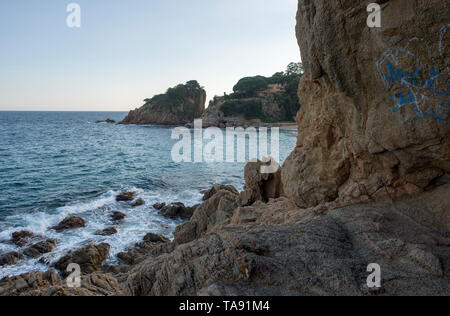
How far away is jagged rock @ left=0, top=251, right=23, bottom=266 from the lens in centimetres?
1033

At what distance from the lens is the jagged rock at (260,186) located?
11328 mm

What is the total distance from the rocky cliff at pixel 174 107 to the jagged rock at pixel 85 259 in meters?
81.8

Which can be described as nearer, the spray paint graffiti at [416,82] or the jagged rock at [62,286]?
the jagged rock at [62,286]

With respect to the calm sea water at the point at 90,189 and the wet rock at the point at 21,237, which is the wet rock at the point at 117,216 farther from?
the wet rock at the point at 21,237

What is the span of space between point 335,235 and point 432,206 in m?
2.05

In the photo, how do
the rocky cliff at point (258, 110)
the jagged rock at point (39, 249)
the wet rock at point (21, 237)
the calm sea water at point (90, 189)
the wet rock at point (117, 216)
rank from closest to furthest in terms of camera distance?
the jagged rock at point (39, 249)
the wet rock at point (21, 237)
the calm sea water at point (90, 189)
the wet rock at point (117, 216)
the rocky cliff at point (258, 110)

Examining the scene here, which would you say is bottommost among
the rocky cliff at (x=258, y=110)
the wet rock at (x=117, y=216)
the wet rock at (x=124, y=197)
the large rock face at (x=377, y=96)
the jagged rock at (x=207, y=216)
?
the wet rock at (x=117, y=216)

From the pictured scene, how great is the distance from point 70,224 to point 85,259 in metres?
4.05

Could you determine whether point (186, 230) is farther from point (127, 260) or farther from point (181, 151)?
point (181, 151)

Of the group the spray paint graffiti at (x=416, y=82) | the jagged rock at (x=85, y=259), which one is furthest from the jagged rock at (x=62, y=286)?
the spray paint graffiti at (x=416, y=82)

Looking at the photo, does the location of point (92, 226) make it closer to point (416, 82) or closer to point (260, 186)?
point (260, 186)

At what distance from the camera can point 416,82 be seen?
470 centimetres

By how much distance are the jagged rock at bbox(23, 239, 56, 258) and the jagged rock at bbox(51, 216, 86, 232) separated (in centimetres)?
186

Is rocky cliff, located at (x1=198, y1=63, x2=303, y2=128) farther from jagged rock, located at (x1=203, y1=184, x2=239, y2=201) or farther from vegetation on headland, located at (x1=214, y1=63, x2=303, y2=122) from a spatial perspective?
jagged rock, located at (x1=203, y1=184, x2=239, y2=201)
